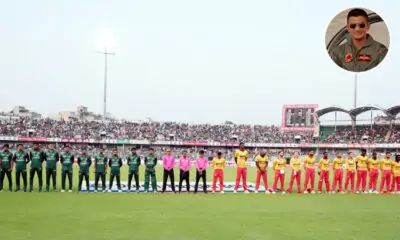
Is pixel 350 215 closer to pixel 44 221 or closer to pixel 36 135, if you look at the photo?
pixel 44 221

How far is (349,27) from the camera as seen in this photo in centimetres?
853

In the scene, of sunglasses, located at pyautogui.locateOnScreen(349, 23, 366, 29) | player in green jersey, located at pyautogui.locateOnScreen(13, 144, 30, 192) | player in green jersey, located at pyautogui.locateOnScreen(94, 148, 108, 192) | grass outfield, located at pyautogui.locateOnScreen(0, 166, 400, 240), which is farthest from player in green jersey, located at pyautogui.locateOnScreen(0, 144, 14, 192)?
sunglasses, located at pyautogui.locateOnScreen(349, 23, 366, 29)

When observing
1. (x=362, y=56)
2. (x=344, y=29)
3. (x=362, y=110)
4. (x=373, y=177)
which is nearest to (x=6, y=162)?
(x=344, y=29)

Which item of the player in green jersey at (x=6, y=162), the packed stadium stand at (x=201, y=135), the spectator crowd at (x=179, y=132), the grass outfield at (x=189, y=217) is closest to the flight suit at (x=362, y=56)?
the grass outfield at (x=189, y=217)

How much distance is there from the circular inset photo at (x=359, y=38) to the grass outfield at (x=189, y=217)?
10.7 ft

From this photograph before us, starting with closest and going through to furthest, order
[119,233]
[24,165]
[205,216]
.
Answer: [119,233] < [205,216] < [24,165]

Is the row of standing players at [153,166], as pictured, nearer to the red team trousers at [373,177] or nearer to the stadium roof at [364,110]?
the red team trousers at [373,177]

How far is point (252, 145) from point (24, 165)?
4600 cm

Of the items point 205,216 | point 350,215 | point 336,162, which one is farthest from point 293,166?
point 205,216

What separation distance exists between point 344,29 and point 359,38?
342 mm

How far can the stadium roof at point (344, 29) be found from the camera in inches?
333

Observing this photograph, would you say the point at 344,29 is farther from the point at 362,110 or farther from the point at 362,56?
the point at 362,110

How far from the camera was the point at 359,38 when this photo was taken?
8453 mm

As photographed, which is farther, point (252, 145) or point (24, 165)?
point (252, 145)
